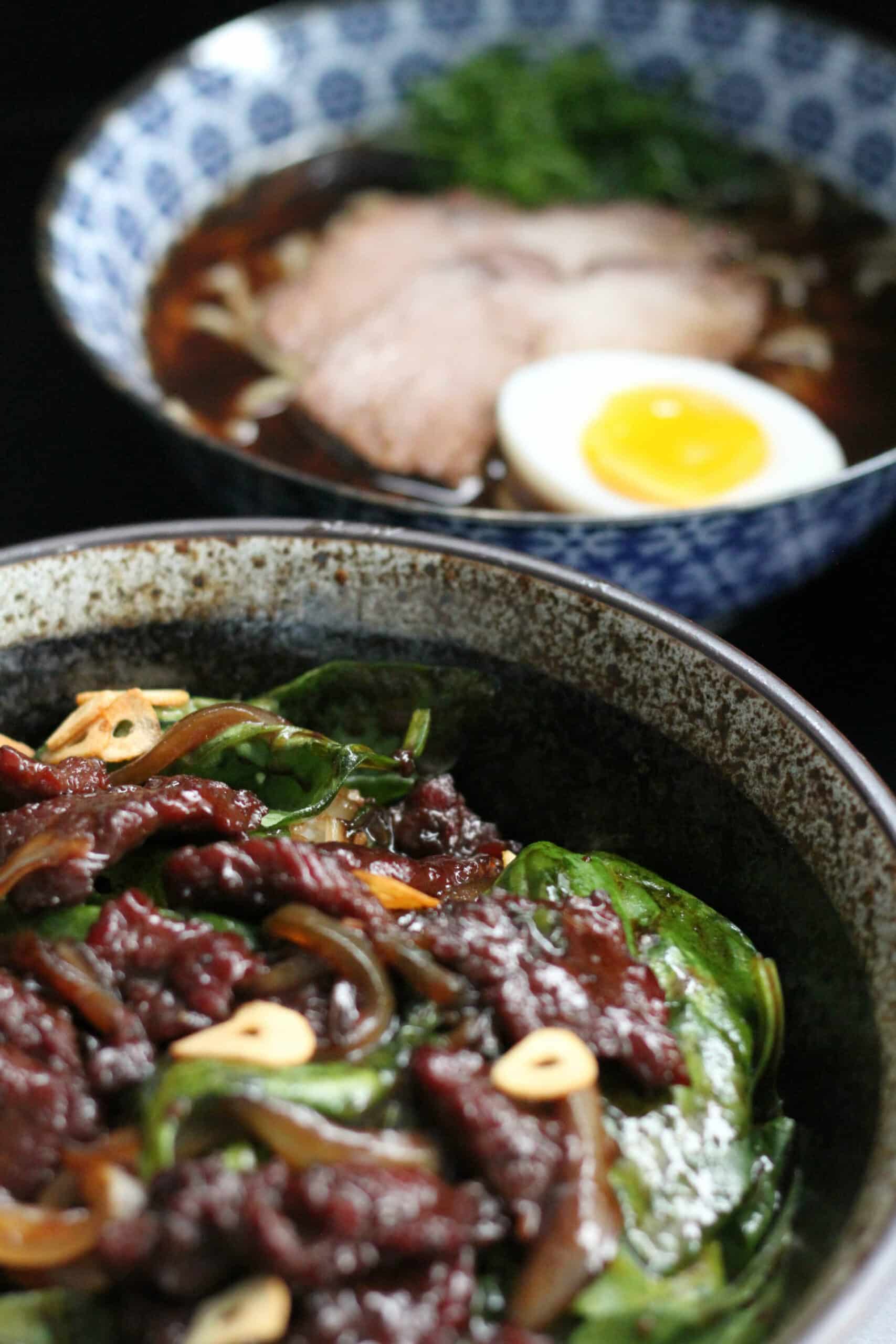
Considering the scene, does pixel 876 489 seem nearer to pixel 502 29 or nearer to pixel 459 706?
pixel 459 706

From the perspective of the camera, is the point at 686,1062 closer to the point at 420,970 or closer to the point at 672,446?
the point at 420,970

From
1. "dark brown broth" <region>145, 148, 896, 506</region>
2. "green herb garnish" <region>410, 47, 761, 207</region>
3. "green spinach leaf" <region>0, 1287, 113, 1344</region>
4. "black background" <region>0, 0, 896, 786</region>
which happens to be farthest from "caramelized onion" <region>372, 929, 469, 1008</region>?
"green herb garnish" <region>410, 47, 761, 207</region>

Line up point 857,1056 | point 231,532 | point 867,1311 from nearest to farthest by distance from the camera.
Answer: point 867,1311
point 857,1056
point 231,532

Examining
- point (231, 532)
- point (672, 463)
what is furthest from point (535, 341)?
point (231, 532)

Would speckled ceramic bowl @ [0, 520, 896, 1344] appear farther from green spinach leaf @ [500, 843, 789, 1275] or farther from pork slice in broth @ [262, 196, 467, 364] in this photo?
pork slice in broth @ [262, 196, 467, 364]

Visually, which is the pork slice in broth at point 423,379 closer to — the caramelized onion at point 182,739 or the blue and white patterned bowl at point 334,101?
the blue and white patterned bowl at point 334,101

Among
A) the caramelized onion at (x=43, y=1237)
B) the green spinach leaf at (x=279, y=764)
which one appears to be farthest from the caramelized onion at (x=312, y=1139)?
the green spinach leaf at (x=279, y=764)
